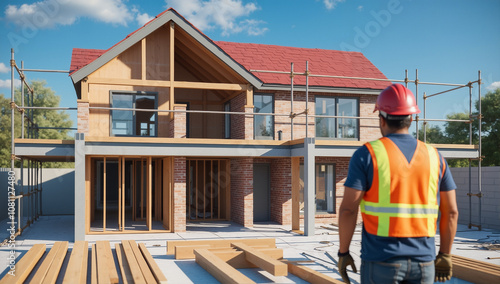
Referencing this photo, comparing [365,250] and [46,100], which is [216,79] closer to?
[365,250]

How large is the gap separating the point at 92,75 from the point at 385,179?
1326cm

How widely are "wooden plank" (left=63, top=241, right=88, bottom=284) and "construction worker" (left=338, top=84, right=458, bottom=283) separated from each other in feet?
19.4

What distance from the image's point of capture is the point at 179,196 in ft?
46.0

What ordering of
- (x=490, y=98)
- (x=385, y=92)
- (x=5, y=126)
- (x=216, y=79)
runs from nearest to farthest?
(x=385, y=92)
(x=216, y=79)
(x=490, y=98)
(x=5, y=126)

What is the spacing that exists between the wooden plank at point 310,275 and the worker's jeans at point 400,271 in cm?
428

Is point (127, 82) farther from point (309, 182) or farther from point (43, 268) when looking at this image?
point (43, 268)

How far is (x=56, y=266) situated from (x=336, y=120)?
11592 millimetres

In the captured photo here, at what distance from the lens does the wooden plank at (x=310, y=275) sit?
7.11 m

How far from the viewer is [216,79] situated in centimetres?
1628

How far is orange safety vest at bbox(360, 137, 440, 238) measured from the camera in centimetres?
272

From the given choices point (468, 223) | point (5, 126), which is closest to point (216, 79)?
point (468, 223)

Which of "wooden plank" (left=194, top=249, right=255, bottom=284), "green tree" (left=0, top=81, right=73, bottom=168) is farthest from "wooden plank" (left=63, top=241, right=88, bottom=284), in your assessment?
"green tree" (left=0, top=81, right=73, bottom=168)

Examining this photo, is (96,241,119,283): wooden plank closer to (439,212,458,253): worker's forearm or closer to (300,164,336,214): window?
(439,212,458,253): worker's forearm

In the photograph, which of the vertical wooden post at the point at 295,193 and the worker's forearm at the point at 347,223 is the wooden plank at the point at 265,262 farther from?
the worker's forearm at the point at 347,223
